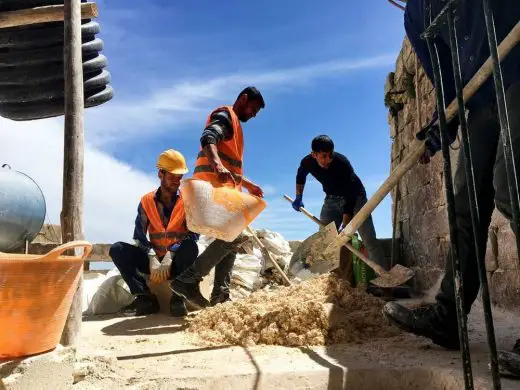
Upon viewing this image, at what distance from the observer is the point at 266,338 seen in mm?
2559

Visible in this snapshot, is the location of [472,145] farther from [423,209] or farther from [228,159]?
[423,209]

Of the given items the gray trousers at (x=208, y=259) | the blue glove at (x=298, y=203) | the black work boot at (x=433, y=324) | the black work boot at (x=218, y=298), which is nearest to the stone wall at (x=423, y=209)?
the black work boot at (x=433, y=324)

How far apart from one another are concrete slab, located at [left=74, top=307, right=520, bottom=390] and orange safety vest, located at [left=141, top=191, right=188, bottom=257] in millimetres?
1581

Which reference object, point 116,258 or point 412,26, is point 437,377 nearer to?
point 412,26

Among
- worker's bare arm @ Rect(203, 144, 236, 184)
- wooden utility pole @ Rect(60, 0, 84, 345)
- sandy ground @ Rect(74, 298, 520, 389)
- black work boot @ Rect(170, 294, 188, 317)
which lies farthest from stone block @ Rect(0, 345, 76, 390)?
black work boot @ Rect(170, 294, 188, 317)

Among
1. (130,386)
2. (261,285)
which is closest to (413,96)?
(261,285)

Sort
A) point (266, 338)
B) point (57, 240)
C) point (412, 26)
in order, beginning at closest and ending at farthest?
1. point (412, 26)
2. point (266, 338)
3. point (57, 240)

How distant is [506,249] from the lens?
3.20 meters

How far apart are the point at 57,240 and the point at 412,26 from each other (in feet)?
20.1

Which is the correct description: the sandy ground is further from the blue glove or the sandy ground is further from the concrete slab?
the blue glove

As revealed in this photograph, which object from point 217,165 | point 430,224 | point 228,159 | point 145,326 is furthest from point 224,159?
point 430,224

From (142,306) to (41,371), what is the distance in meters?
2.16

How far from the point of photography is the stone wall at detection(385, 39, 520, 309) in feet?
10.6

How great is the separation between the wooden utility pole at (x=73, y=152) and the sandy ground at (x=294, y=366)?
0.27m
